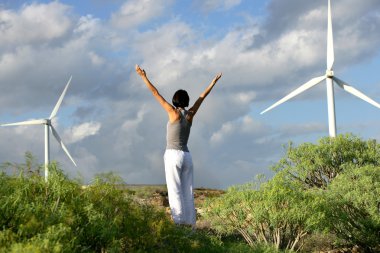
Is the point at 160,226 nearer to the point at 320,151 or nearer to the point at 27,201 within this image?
the point at 27,201

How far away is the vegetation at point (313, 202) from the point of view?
15.6 meters

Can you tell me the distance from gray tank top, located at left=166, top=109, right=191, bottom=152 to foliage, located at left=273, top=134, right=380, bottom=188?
9794 mm

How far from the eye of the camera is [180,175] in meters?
12.7

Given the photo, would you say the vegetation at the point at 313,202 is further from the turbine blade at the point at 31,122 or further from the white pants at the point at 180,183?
the turbine blade at the point at 31,122

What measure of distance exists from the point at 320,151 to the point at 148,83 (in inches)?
409

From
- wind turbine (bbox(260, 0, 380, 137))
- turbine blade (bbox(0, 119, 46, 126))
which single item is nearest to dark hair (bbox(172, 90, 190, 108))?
wind turbine (bbox(260, 0, 380, 137))

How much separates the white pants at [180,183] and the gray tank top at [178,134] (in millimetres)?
99

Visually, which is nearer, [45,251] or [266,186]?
[45,251]

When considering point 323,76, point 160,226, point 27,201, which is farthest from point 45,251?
point 323,76

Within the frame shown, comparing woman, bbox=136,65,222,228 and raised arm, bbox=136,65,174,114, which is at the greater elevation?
raised arm, bbox=136,65,174,114

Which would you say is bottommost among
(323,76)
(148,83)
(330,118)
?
(148,83)

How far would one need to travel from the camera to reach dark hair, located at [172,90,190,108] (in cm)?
1273

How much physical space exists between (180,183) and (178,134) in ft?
2.83

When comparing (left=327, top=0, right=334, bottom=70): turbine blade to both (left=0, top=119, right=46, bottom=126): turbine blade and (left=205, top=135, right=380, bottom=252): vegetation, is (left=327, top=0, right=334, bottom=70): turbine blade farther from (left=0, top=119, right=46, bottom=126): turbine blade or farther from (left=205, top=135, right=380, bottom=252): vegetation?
(left=0, top=119, right=46, bottom=126): turbine blade
